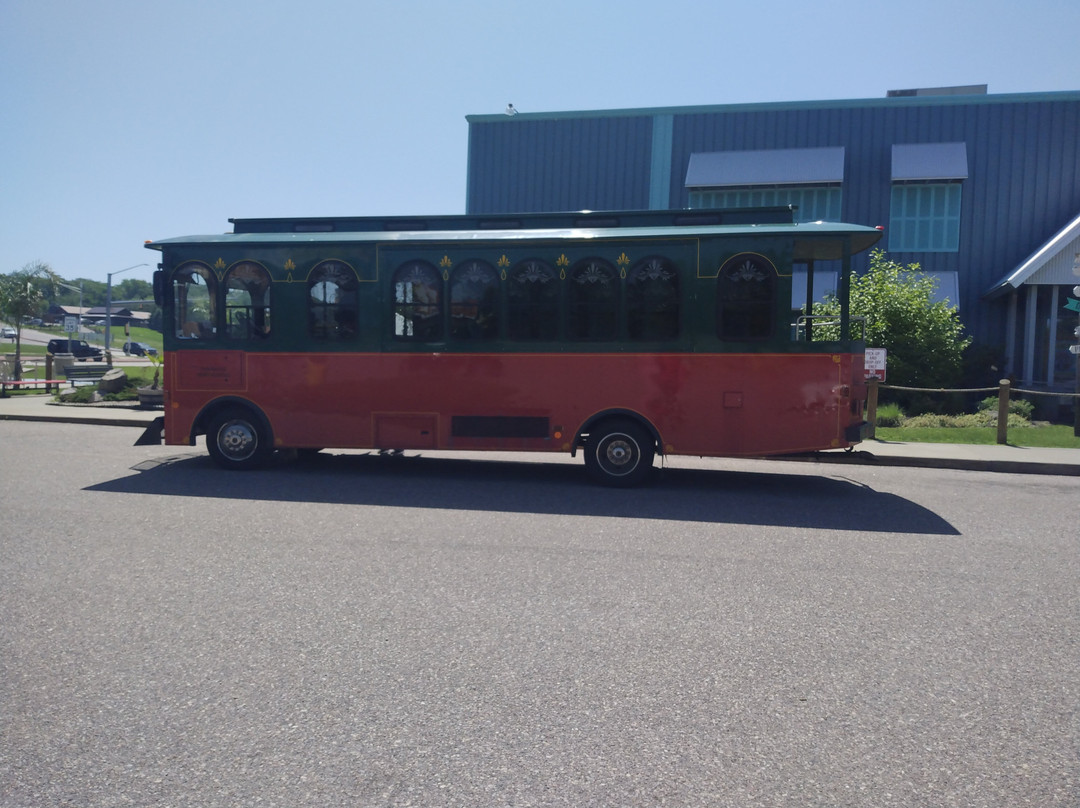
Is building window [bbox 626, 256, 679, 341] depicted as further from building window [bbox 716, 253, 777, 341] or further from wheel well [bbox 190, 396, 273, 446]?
wheel well [bbox 190, 396, 273, 446]

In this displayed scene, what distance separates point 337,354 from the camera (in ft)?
39.4

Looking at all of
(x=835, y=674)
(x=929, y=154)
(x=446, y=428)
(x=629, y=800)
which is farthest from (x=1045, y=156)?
(x=629, y=800)

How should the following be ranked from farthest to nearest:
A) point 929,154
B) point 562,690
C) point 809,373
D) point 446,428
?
point 929,154, point 446,428, point 809,373, point 562,690

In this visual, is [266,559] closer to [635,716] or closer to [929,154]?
[635,716]

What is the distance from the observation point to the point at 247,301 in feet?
40.1

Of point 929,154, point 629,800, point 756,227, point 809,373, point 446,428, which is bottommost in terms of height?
point 629,800

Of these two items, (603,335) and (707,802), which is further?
(603,335)

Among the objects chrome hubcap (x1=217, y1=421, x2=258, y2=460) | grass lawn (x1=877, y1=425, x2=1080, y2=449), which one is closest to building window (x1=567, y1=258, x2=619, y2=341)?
chrome hubcap (x1=217, y1=421, x2=258, y2=460)

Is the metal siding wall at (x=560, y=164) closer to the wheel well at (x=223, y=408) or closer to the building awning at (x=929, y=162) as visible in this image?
the building awning at (x=929, y=162)

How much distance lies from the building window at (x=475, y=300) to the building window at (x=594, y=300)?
1032 mm

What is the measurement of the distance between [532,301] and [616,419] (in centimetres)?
190

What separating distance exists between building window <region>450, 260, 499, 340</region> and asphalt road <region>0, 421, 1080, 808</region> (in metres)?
3.20

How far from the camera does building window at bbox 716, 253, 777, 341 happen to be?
427 inches

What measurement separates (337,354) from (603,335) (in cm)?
366
